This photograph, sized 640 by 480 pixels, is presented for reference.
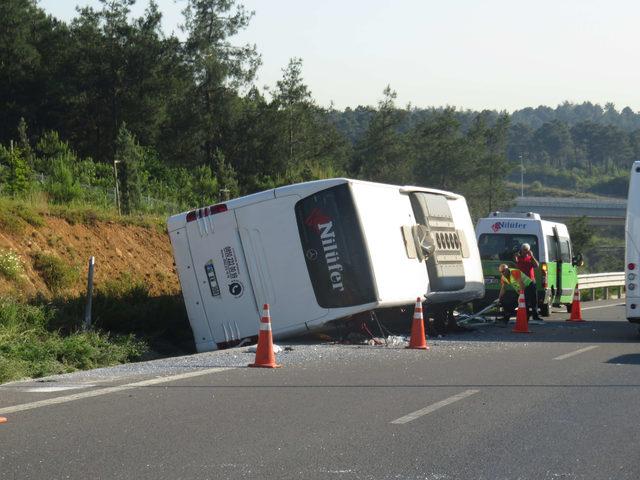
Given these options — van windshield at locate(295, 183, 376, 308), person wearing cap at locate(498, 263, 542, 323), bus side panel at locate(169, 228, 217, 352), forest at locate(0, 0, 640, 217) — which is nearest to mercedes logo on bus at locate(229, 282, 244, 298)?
bus side panel at locate(169, 228, 217, 352)

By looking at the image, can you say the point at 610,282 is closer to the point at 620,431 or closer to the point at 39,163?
the point at 39,163

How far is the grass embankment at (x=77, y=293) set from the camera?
14.2 meters

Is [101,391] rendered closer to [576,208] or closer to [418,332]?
[418,332]

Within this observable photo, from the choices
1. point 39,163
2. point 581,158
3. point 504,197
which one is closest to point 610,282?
point 39,163

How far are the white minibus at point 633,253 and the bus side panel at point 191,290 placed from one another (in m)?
6.98

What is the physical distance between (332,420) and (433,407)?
115 centimetres

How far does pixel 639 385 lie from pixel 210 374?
4.64 m

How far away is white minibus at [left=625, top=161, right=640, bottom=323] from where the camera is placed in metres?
17.0

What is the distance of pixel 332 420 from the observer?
332 inches

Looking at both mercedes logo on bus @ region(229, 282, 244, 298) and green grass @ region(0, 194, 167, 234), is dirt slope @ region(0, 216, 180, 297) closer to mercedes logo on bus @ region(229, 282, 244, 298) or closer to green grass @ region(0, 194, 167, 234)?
green grass @ region(0, 194, 167, 234)

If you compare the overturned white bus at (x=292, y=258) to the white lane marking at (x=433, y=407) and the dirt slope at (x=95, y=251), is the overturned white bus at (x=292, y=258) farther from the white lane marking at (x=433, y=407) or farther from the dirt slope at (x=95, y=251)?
the white lane marking at (x=433, y=407)

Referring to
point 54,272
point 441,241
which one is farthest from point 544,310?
point 54,272

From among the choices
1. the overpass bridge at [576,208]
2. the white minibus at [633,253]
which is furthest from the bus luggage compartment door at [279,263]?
the overpass bridge at [576,208]

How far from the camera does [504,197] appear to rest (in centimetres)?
7644
